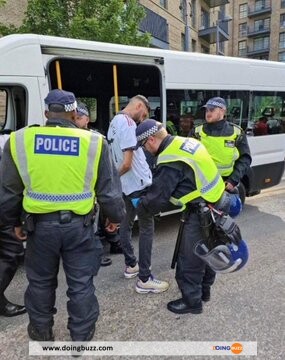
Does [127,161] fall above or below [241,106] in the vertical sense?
below

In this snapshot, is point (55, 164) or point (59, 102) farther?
point (59, 102)

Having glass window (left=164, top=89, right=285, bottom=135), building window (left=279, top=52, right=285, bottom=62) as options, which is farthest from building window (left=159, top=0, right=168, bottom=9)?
building window (left=279, top=52, right=285, bottom=62)

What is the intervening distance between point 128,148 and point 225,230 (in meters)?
1.14

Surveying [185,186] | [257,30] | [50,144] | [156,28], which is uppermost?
[257,30]

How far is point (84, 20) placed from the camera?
27.2ft

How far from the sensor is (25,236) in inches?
100

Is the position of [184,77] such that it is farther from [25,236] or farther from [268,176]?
[25,236]

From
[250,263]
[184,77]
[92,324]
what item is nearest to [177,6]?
[184,77]

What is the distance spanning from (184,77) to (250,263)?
254 cm

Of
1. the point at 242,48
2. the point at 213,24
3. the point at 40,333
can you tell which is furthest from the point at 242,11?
the point at 40,333

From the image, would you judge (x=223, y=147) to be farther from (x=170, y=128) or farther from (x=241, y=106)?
(x=241, y=106)

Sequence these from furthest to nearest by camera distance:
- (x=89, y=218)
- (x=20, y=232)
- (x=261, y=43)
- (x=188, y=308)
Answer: (x=261, y=43) → (x=188, y=308) → (x=20, y=232) → (x=89, y=218)

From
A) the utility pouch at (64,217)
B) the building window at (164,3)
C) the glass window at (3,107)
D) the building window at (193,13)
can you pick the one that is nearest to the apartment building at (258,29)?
the building window at (193,13)

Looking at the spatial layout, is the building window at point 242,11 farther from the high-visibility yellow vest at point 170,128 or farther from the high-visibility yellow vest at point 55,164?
the high-visibility yellow vest at point 55,164
